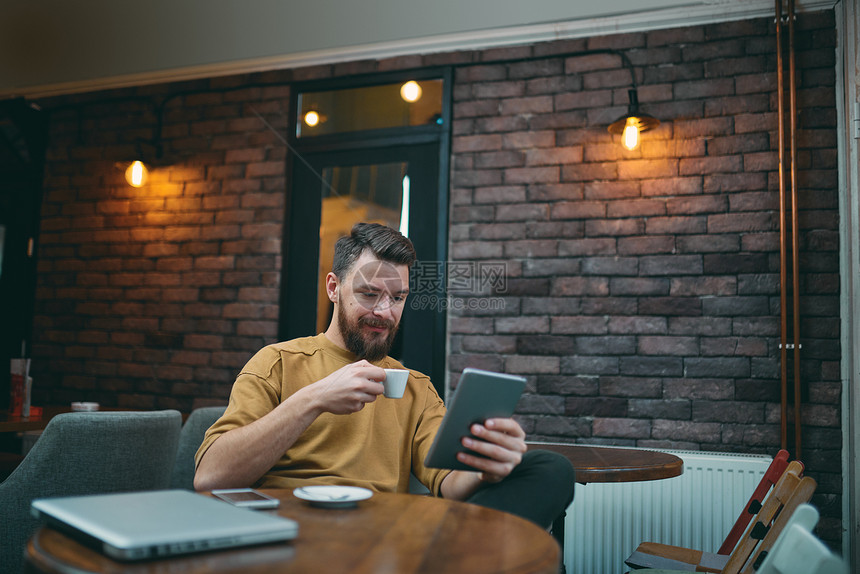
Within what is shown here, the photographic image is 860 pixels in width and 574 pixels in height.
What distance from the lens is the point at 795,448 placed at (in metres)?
2.63

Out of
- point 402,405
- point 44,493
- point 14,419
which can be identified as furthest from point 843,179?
point 14,419

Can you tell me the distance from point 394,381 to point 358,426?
241 mm

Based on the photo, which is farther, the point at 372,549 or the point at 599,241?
the point at 599,241

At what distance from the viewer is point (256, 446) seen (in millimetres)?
1265

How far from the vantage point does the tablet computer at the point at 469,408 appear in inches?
41.9

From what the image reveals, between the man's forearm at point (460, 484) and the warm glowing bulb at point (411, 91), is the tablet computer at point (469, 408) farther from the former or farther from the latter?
the warm glowing bulb at point (411, 91)

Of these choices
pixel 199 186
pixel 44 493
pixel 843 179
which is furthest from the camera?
pixel 199 186

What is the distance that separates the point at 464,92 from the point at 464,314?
114cm

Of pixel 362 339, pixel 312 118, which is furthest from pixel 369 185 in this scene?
pixel 362 339

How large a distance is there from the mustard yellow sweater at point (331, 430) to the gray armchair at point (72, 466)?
2.44 feet

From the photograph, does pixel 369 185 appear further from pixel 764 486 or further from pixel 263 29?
pixel 764 486

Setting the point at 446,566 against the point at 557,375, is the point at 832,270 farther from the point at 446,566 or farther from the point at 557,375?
the point at 446,566

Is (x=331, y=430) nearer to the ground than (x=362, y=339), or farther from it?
nearer to the ground

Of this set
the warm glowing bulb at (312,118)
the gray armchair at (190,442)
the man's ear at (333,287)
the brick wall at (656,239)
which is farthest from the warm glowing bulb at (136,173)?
the man's ear at (333,287)
